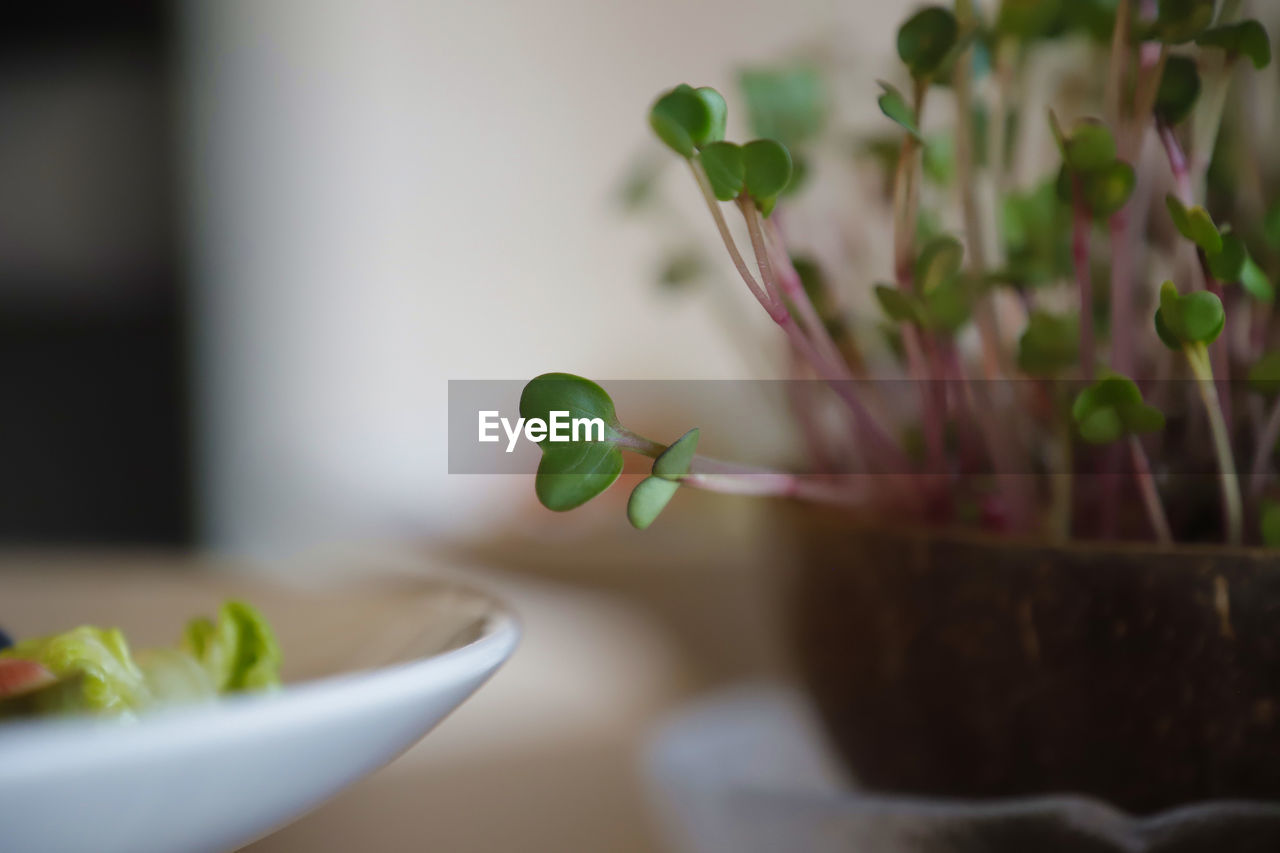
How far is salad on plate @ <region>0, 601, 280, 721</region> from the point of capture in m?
0.18

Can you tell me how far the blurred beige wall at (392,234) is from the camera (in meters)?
1.54

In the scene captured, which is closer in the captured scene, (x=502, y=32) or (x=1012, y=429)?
(x=1012, y=429)

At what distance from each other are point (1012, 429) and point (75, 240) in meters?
1.46

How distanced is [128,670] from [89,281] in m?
1.37

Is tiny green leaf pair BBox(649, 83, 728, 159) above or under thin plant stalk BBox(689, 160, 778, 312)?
above

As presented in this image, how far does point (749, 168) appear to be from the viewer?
0.64 feet

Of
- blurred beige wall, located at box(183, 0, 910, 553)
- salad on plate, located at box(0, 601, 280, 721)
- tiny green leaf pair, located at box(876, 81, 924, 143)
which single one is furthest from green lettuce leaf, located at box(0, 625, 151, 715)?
blurred beige wall, located at box(183, 0, 910, 553)

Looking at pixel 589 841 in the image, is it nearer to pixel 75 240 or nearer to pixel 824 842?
pixel 824 842

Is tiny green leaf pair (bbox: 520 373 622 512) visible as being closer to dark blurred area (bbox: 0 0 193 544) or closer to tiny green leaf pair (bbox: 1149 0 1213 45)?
tiny green leaf pair (bbox: 1149 0 1213 45)

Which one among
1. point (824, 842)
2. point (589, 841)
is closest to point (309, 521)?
point (589, 841)

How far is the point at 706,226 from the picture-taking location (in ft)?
4.62

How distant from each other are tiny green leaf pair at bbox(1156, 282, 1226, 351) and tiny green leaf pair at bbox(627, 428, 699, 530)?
0.10 meters

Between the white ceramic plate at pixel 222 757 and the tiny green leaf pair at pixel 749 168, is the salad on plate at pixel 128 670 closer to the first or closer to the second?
the white ceramic plate at pixel 222 757
